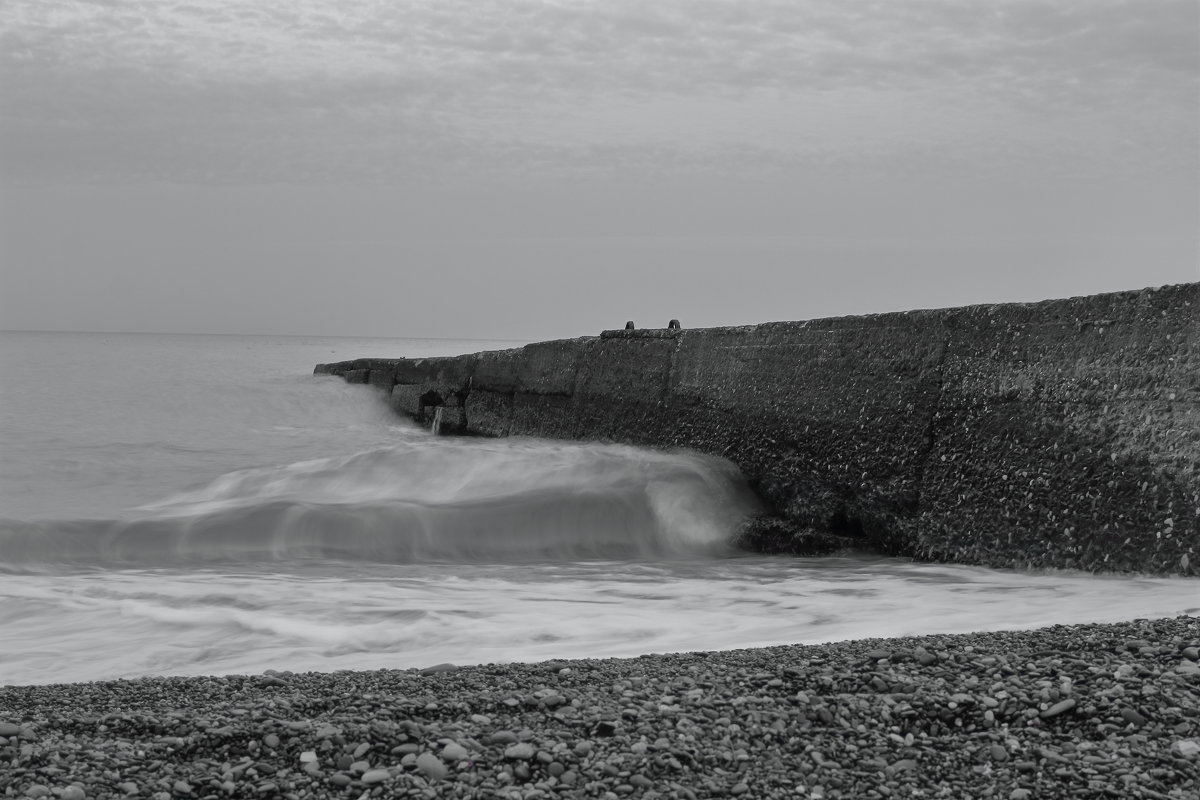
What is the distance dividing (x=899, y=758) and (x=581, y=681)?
809mm

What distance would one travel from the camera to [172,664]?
135 inches

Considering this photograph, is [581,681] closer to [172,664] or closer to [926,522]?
[172,664]

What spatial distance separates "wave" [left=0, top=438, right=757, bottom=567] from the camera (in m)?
5.68

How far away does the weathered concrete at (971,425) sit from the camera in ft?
12.7

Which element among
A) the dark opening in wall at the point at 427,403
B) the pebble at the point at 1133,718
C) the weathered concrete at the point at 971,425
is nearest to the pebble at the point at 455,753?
the pebble at the point at 1133,718

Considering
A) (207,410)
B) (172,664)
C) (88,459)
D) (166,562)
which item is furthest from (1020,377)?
(207,410)

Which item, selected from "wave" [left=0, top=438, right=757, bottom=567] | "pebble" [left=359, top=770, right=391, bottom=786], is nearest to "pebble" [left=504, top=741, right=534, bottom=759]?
"pebble" [left=359, top=770, right=391, bottom=786]

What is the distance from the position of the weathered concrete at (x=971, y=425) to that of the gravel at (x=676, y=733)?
1516 millimetres

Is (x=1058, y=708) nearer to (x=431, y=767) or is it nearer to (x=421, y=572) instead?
(x=431, y=767)

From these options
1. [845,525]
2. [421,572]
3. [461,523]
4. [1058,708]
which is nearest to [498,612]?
[421,572]

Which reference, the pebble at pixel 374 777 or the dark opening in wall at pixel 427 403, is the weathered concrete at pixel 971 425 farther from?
the dark opening in wall at pixel 427 403

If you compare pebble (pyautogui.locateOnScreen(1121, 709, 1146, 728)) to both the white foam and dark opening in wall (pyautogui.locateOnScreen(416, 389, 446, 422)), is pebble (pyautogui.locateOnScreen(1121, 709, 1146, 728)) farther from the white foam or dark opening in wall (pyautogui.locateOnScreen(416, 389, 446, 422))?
dark opening in wall (pyautogui.locateOnScreen(416, 389, 446, 422))

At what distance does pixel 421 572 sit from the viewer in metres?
5.20

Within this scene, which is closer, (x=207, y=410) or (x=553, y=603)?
(x=553, y=603)
